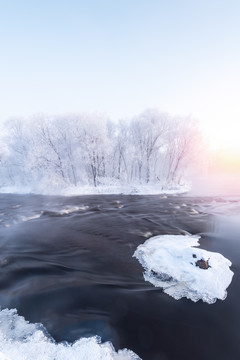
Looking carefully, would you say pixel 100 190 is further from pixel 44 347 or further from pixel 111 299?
pixel 44 347

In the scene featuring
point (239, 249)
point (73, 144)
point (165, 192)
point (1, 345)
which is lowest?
point (165, 192)

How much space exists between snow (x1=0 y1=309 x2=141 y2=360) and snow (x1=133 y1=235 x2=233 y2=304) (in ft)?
6.53

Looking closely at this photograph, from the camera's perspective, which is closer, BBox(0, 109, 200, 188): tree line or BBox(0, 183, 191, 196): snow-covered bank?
BBox(0, 183, 191, 196): snow-covered bank

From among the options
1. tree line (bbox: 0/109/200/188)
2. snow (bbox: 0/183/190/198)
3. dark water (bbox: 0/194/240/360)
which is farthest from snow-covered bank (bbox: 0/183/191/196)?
dark water (bbox: 0/194/240/360)

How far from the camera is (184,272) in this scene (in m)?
4.65

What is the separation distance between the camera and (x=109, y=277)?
15.6 ft

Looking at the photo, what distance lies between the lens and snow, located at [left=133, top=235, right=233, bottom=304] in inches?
160

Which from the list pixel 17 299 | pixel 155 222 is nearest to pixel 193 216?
pixel 155 222

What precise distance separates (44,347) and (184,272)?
3.75 metres

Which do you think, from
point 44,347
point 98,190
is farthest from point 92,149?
point 44,347

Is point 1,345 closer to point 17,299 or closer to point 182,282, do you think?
point 17,299

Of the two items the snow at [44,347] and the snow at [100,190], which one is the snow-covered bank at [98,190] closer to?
the snow at [100,190]

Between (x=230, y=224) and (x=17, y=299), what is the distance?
36.4ft

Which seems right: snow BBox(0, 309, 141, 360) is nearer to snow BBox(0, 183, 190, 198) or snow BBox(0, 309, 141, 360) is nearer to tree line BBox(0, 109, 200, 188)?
snow BBox(0, 183, 190, 198)
